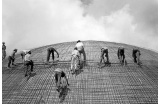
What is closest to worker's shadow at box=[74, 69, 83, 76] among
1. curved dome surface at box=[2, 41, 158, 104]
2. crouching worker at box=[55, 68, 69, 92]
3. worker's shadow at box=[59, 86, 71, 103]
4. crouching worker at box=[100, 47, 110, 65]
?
curved dome surface at box=[2, 41, 158, 104]

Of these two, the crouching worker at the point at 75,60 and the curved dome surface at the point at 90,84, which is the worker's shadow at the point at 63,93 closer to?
the curved dome surface at the point at 90,84

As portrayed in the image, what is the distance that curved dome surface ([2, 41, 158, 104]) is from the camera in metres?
15.2

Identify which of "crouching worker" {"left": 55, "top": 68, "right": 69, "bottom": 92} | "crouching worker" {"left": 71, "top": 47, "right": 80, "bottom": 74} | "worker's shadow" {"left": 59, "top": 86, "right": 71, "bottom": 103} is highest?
"crouching worker" {"left": 71, "top": 47, "right": 80, "bottom": 74}

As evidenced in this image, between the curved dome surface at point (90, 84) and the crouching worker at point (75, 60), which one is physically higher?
the crouching worker at point (75, 60)

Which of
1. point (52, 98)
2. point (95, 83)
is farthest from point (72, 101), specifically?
point (95, 83)

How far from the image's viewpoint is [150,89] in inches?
661

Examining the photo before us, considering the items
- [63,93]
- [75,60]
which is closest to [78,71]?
[75,60]

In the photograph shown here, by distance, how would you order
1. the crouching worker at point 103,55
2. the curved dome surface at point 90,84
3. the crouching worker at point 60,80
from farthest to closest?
the crouching worker at point 103,55
the crouching worker at point 60,80
the curved dome surface at point 90,84

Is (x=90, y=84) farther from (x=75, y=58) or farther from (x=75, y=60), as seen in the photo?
(x=75, y=58)

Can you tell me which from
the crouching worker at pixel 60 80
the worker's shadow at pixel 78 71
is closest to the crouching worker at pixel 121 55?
the worker's shadow at pixel 78 71

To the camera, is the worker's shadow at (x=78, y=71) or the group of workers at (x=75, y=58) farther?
the worker's shadow at (x=78, y=71)

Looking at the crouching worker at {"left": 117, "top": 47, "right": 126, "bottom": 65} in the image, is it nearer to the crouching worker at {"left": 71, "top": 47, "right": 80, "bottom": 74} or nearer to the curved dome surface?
the curved dome surface

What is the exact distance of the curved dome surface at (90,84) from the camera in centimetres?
1523

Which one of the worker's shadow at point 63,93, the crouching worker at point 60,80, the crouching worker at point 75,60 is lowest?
the worker's shadow at point 63,93
